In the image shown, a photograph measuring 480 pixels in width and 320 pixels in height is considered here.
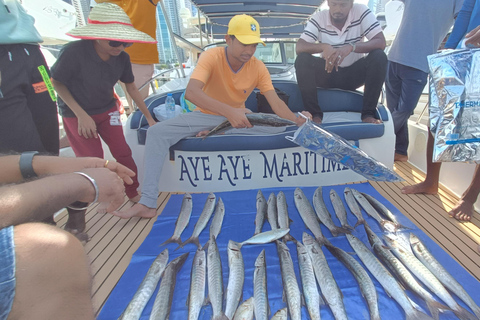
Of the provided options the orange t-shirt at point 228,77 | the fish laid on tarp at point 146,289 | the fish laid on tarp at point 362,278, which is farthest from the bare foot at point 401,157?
the fish laid on tarp at point 146,289

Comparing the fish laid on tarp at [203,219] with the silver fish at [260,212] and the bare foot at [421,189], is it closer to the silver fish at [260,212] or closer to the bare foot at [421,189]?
the silver fish at [260,212]

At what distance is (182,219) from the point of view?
256cm

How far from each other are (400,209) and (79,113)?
A: 10.6ft

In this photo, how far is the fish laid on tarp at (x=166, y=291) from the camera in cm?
162

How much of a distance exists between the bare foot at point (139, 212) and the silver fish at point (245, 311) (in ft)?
4.69

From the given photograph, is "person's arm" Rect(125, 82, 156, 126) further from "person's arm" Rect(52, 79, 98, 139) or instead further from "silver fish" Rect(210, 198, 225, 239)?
"silver fish" Rect(210, 198, 225, 239)

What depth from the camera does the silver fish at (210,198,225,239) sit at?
240 centimetres

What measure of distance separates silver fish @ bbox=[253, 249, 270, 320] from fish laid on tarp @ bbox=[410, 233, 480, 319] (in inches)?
45.1

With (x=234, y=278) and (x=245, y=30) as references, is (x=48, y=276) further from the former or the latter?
(x=245, y=30)

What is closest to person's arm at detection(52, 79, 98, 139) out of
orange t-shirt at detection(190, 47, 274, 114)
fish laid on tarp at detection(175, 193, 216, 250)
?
orange t-shirt at detection(190, 47, 274, 114)

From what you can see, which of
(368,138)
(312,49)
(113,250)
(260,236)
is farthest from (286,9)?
(113,250)

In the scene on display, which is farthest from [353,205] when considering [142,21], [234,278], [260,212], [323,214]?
[142,21]

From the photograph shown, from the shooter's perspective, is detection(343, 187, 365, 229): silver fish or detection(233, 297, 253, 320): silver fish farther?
detection(343, 187, 365, 229): silver fish

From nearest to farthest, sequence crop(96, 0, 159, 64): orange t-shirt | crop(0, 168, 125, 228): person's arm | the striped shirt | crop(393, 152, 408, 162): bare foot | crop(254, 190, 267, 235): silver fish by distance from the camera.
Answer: crop(0, 168, 125, 228): person's arm, crop(254, 190, 267, 235): silver fish, the striped shirt, crop(96, 0, 159, 64): orange t-shirt, crop(393, 152, 408, 162): bare foot
